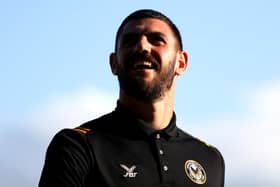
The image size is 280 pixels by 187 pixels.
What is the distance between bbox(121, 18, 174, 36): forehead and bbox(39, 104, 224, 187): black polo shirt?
0.94 m

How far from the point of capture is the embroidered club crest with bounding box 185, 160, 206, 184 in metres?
7.15

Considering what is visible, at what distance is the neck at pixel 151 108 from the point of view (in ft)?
22.9

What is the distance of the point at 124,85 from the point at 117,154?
79 cm

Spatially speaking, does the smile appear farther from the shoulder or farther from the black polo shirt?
the shoulder

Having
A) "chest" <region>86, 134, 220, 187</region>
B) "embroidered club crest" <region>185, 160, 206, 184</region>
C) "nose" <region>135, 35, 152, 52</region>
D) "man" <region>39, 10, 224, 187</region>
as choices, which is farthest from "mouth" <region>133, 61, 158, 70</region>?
"embroidered club crest" <region>185, 160, 206, 184</region>

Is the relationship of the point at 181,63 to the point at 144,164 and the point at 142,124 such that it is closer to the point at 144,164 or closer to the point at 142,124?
the point at 142,124

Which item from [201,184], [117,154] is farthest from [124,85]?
[201,184]

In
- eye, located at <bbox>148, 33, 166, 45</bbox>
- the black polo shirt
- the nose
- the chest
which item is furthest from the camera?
eye, located at <bbox>148, 33, 166, 45</bbox>

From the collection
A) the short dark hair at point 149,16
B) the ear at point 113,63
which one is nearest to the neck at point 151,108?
the ear at point 113,63

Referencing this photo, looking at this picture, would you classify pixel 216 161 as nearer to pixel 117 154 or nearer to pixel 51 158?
pixel 117 154

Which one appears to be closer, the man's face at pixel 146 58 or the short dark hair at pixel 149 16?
the man's face at pixel 146 58

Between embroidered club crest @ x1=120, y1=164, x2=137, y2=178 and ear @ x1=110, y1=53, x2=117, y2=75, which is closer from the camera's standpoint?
embroidered club crest @ x1=120, y1=164, x2=137, y2=178

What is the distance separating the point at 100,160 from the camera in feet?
21.7

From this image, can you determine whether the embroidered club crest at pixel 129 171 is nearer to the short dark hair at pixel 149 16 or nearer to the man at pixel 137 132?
the man at pixel 137 132
